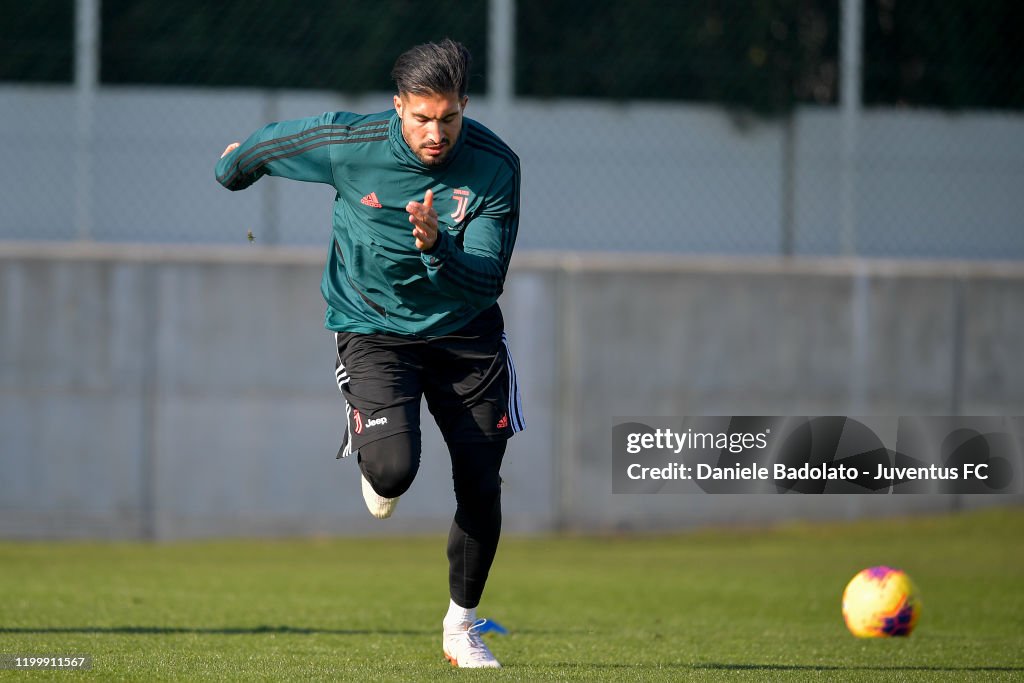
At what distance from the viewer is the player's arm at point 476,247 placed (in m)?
4.13

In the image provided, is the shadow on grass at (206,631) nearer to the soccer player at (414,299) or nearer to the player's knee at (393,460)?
the soccer player at (414,299)

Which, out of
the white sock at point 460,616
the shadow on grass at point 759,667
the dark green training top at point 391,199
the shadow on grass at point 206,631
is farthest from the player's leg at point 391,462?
the shadow on grass at point 206,631

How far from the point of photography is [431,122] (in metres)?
4.49

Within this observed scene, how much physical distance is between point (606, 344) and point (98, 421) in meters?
3.78

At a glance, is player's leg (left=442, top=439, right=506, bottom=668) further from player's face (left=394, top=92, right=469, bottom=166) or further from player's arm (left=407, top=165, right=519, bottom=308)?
player's face (left=394, top=92, right=469, bottom=166)

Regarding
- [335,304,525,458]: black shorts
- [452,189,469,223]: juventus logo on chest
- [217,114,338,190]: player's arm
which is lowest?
[335,304,525,458]: black shorts

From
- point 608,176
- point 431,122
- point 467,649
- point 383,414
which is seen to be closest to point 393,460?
point 383,414

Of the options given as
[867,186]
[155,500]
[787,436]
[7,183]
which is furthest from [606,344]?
[7,183]

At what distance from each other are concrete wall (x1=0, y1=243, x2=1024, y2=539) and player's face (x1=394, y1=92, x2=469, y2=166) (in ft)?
18.3

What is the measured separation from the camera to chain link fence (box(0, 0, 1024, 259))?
9938mm

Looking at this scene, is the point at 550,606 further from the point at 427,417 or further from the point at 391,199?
the point at 391,199

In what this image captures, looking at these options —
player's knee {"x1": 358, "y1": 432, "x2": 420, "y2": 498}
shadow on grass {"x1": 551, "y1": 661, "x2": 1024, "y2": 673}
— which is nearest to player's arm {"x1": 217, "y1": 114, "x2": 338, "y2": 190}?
player's knee {"x1": 358, "y1": 432, "x2": 420, "y2": 498}

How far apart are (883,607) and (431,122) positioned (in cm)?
300

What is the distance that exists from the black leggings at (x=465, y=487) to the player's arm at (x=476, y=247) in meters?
0.58
